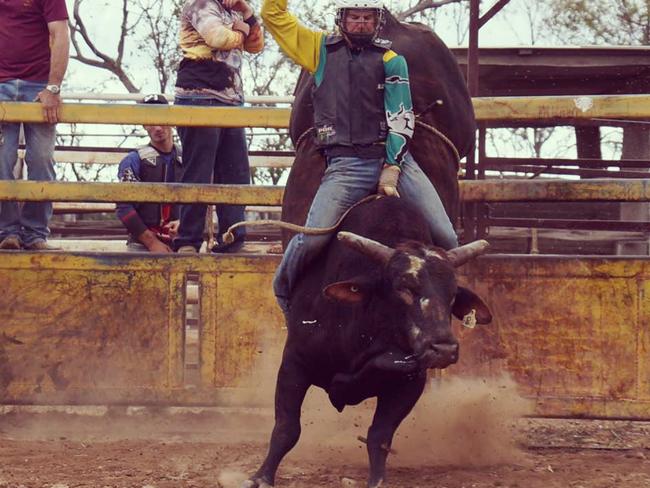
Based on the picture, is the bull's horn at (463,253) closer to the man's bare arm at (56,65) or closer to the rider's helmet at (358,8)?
the rider's helmet at (358,8)

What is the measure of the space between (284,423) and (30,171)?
9.41 feet

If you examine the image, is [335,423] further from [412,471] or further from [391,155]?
[391,155]

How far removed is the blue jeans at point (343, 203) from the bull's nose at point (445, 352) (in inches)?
37.8

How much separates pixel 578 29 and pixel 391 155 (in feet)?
80.3

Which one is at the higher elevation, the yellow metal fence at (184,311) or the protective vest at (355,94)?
the protective vest at (355,94)

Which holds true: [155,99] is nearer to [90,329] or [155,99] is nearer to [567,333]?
[90,329]

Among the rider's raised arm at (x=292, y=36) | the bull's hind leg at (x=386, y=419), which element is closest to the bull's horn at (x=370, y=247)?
the bull's hind leg at (x=386, y=419)

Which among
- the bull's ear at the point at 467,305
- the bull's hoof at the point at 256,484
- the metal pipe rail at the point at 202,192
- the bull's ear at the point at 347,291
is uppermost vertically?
the metal pipe rail at the point at 202,192

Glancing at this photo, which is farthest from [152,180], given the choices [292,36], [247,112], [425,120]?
[292,36]

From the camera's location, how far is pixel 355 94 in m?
5.91

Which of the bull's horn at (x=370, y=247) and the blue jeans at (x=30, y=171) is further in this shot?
the blue jeans at (x=30, y=171)

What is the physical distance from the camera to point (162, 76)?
2611 centimetres

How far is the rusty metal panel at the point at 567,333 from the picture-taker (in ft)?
22.8

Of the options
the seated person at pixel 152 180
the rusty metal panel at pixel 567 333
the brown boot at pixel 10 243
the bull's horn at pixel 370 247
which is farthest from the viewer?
the seated person at pixel 152 180
